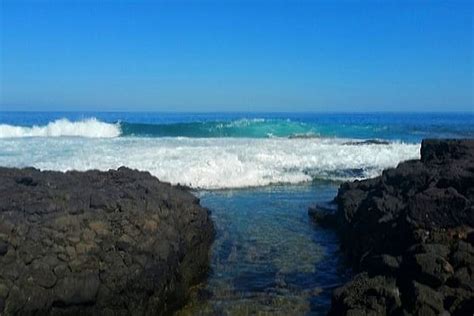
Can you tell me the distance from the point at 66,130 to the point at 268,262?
35.1 metres

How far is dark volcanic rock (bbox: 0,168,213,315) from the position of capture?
→ 19.0 ft

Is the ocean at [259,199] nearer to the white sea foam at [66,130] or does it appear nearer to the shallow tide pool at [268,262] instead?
the shallow tide pool at [268,262]

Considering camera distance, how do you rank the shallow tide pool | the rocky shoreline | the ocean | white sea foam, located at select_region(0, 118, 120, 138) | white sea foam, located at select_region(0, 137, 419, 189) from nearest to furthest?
the rocky shoreline
the shallow tide pool
the ocean
white sea foam, located at select_region(0, 137, 419, 189)
white sea foam, located at select_region(0, 118, 120, 138)

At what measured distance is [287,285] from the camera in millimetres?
8023

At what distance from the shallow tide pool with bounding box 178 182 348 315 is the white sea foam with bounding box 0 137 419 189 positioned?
3.76 meters

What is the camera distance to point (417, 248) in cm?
650

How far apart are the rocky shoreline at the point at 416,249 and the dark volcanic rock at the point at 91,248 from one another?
7.60 feet

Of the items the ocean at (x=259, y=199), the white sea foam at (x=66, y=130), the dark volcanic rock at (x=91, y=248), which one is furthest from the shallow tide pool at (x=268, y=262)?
the white sea foam at (x=66, y=130)

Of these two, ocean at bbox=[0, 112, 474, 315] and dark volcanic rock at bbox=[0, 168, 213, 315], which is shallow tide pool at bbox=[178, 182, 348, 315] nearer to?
ocean at bbox=[0, 112, 474, 315]

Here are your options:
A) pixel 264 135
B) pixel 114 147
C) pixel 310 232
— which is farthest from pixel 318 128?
pixel 310 232

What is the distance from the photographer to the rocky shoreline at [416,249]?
577cm

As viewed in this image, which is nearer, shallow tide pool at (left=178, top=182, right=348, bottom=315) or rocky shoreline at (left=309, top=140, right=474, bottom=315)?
rocky shoreline at (left=309, top=140, right=474, bottom=315)

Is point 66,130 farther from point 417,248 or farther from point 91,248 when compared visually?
point 417,248

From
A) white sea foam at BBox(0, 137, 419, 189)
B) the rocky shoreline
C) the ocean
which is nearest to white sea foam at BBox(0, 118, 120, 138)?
the ocean
